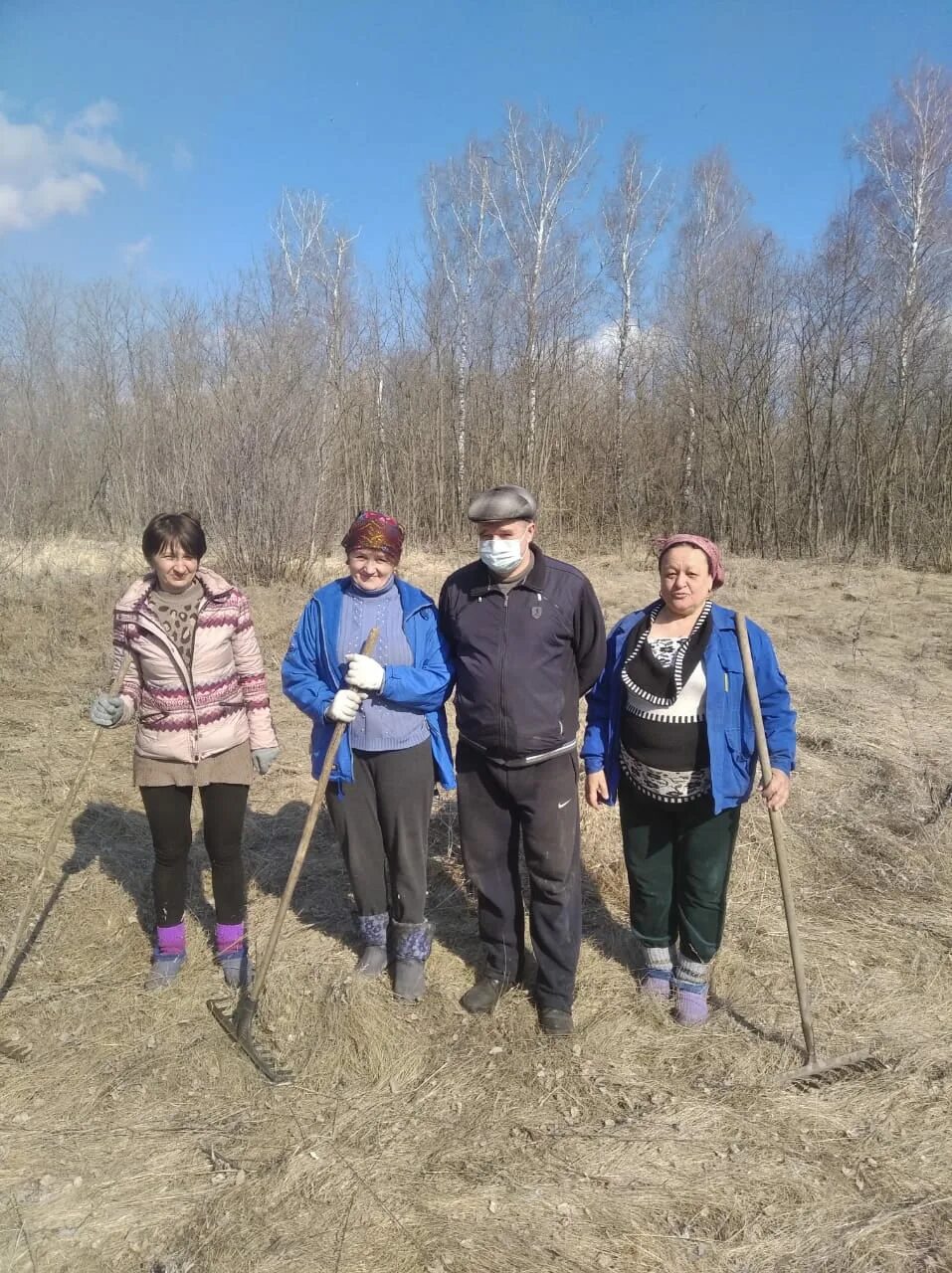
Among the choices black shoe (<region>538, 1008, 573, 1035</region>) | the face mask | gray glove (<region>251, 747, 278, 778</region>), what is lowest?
black shoe (<region>538, 1008, 573, 1035</region>)

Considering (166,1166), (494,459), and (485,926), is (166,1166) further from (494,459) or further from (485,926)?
(494,459)

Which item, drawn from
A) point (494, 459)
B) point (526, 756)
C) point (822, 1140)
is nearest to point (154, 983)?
point (526, 756)

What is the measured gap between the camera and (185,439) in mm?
11664

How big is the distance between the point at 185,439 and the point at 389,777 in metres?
10.1

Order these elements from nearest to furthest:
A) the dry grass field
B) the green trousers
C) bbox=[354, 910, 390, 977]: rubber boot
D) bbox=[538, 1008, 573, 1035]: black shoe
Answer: the dry grass field
the green trousers
bbox=[538, 1008, 573, 1035]: black shoe
bbox=[354, 910, 390, 977]: rubber boot

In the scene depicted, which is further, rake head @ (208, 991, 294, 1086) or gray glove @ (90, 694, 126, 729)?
gray glove @ (90, 694, 126, 729)

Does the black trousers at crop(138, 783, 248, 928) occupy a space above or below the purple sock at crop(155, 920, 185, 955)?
above

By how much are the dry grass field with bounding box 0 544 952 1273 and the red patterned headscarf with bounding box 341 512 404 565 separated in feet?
5.56

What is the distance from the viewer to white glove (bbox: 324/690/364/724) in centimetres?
276

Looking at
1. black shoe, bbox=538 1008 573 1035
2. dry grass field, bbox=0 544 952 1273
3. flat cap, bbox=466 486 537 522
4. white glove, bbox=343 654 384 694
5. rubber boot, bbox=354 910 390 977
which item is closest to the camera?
dry grass field, bbox=0 544 952 1273

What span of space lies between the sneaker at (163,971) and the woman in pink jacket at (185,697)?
0.29 metres

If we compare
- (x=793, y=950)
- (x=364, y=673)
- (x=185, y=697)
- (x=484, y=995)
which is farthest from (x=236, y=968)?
(x=793, y=950)

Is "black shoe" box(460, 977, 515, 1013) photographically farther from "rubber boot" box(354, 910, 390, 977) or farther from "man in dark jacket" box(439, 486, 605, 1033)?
"rubber boot" box(354, 910, 390, 977)

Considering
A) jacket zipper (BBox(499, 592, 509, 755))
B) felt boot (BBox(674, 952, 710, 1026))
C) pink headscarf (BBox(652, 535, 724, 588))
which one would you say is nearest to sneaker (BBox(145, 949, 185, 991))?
jacket zipper (BBox(499, 592, 509, 755))
